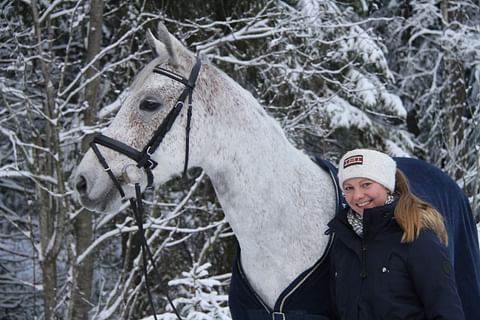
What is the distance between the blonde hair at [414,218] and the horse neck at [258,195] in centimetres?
50

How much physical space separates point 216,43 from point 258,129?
10.0 ft

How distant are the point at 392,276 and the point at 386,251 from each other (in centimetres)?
9

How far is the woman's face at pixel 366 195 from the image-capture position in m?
2.21

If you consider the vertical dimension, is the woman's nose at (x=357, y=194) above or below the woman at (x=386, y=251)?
above

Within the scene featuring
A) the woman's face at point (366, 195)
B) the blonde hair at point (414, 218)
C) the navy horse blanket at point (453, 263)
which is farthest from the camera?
the navy horse blanket at point (453, 263)

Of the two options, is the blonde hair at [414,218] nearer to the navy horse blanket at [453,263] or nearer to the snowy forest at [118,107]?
the navy horse blanket at [453,263]

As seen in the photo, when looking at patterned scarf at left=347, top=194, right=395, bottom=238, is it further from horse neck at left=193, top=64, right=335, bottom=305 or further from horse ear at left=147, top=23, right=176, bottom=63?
horse ear at left=147, top=23, right=176, bottom=63

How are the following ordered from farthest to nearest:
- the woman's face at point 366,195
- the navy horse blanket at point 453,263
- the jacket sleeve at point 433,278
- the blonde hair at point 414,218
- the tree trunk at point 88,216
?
the tree trunk at point 88,216
the navy horse blanket at point 453,263
the woman's face at point 366,195
the blonde hair at point 414,218
the jacket sleeve at point 433,278

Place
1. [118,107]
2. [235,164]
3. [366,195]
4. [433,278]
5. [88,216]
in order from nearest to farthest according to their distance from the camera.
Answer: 1. [433,278]
2. [366,195]
3. [235,164]
4. [118,107]
5. [88,216]

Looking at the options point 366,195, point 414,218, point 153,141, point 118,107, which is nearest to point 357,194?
point 366,195

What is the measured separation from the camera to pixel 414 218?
80.7 inches

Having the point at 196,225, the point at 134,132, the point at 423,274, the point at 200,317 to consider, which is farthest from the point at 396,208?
the point at 196,225

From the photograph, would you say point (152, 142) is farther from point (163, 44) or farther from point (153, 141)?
point (163, 44)

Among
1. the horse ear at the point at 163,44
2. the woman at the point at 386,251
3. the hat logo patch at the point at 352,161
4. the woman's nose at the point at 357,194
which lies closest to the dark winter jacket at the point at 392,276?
the woman at the point at 386,251
